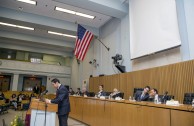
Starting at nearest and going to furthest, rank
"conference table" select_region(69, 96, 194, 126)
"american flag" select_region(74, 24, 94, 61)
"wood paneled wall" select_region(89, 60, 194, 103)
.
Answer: "conference table" select_region(69, 96, 194, 126) < "wood paneled wall" select_region(89, 60, 194, 103) < "american flag" select_region(74, 24, 94, 61)

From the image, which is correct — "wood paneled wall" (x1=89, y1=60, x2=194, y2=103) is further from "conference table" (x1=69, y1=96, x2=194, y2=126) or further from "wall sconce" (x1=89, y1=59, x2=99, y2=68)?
"wall sconce" (x1=89, y1=59, x2=99, y2=68)

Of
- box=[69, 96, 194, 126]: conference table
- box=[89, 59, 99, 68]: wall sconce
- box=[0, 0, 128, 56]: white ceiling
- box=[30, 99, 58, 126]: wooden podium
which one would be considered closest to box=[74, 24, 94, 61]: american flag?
box=[0, 0, 128, 56]: white ceiling

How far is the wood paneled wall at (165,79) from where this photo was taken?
13.6ft

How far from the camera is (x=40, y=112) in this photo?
3.25 m

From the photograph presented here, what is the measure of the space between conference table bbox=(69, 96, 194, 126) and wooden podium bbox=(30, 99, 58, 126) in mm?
1520

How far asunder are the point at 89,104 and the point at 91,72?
556 centimetres

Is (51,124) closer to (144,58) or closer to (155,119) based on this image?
(155,119)

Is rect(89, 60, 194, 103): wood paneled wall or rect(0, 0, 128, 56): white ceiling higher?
rect(0, 0, 128, 56): white ceiling

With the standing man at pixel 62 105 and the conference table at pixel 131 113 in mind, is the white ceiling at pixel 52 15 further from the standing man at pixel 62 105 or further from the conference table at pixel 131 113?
the standing man at pixel 62 105

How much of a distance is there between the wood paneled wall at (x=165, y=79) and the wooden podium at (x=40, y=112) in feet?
10.9

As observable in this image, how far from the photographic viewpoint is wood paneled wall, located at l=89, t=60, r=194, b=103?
4.16 meters

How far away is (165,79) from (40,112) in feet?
12.1

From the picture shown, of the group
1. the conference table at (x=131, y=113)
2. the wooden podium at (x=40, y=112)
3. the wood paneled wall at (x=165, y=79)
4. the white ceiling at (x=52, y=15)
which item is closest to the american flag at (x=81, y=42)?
the white ceiling at (x=52, y=15)

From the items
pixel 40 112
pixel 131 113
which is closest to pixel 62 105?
pixel 40 112
